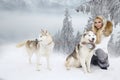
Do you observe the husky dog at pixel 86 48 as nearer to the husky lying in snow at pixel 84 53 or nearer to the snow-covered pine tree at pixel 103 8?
the husky lying in snow at pixel 84 53

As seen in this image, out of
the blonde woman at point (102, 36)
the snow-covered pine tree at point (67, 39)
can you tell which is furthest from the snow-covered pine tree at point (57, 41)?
the blonde woman at point (102, 36)

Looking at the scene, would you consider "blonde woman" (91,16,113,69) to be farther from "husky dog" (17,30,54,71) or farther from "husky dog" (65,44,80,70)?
"husky dog" (17,30,54,71)

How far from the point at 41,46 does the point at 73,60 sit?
15 cm

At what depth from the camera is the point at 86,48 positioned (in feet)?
7.19

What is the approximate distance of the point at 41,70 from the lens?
2.20 metres

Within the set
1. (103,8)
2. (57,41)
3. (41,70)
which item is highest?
(103,8)

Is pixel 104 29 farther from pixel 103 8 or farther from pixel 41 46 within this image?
pixel 41 46

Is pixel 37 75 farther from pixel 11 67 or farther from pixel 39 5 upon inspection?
pixel 39 5

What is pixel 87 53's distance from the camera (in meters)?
2.20

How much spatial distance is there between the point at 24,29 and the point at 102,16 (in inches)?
12.9

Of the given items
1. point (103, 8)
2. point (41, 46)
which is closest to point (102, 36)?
point (103, 8)

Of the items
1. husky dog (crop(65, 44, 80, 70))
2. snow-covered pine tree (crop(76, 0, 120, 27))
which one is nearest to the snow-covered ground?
husky dog (crop(65, 44, 80, 70))

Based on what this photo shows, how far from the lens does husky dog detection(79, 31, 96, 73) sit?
217cm

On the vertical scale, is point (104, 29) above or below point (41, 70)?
above
